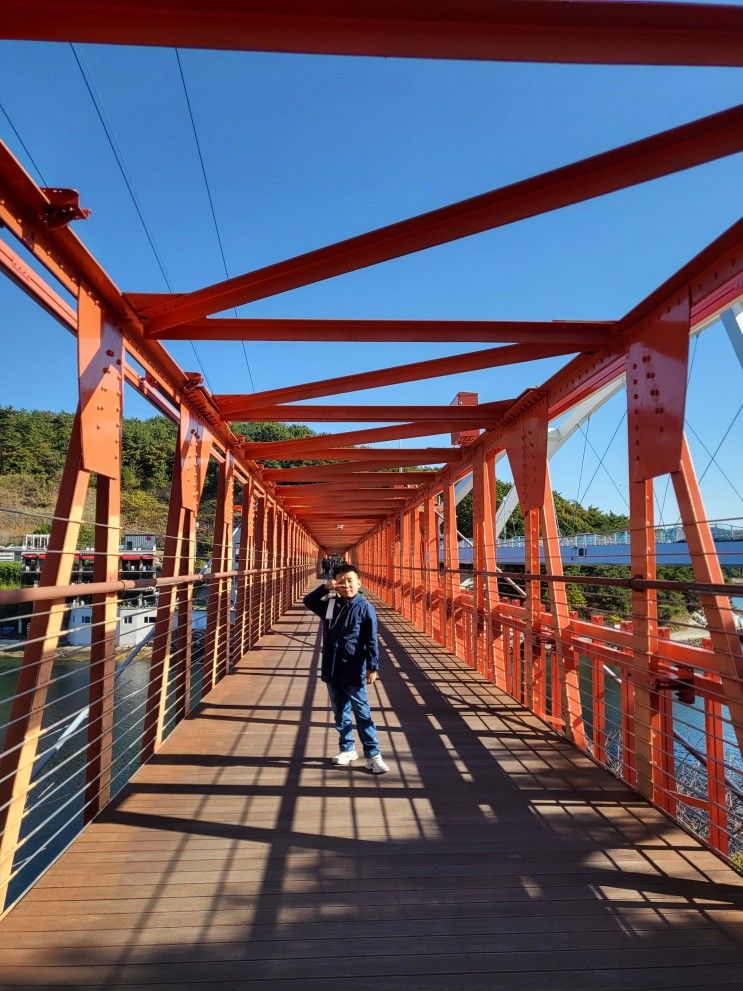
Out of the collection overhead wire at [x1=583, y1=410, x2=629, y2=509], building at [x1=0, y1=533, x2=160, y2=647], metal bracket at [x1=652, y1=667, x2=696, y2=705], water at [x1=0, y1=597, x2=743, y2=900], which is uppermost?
overhead wire at [x1=583, y1=410, x2=629, y2=509]

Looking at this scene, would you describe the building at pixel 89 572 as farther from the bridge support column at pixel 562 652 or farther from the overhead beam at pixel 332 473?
the bridge support column at pixel 562 652

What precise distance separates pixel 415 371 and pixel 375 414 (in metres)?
1.26

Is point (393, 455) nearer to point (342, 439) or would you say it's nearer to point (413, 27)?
point (342, 439)

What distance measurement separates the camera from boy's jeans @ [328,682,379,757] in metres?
3.97

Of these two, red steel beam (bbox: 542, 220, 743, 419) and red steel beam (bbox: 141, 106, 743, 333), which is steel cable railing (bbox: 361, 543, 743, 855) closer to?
red steel beam (bbox: 542, 220, 743, 419)

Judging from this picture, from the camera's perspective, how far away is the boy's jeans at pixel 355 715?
3969 mm

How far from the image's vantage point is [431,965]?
2051 mm

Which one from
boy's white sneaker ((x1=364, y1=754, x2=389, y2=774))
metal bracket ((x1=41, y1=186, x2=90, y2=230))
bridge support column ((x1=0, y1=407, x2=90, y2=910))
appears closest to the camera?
bridge support column ((x1=0, y1=407, x2=90, y2=910))

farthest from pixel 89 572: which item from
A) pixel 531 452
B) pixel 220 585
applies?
pixel 531 452

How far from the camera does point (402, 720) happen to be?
521cm

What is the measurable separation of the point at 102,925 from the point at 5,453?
279 inches

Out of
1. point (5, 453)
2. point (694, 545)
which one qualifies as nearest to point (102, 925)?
point (694, 545)

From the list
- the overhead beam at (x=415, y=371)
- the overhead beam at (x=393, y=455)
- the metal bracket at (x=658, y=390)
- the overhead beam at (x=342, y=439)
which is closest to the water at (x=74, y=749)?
the metal bracket at (x=658, y=390)

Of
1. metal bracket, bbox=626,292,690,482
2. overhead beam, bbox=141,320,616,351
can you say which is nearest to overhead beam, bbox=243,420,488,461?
overhead beam, bbox=141,320,616,351
